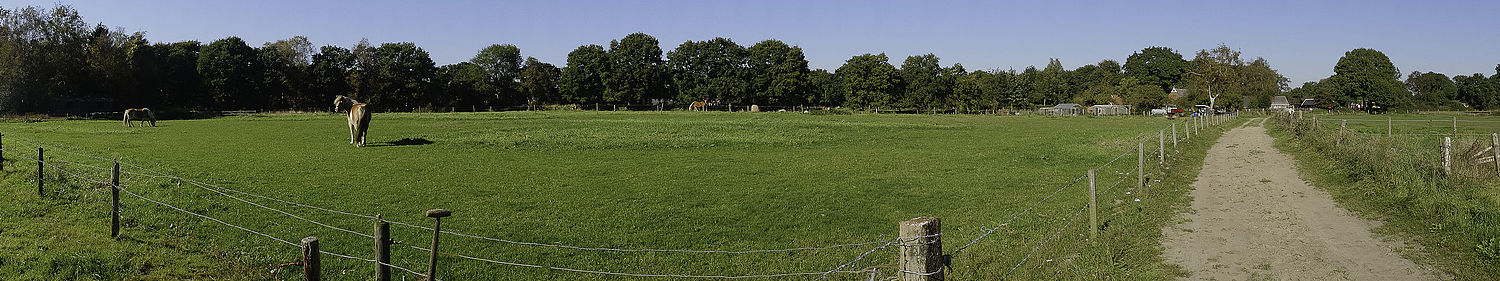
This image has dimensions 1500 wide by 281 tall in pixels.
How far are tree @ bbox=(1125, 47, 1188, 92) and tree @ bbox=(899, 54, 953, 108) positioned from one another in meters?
39.9

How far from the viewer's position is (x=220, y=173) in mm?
18844

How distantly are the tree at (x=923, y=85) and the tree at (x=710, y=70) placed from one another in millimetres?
22165

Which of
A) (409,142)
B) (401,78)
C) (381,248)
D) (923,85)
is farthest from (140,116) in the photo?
(923,85)

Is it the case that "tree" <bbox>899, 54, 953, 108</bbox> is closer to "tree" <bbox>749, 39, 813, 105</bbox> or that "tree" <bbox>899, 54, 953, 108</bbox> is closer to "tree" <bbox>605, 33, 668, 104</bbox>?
"tree" <bbox>749, 39, 813, 105</bbox>

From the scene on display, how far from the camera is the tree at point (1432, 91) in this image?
107125 millimetres

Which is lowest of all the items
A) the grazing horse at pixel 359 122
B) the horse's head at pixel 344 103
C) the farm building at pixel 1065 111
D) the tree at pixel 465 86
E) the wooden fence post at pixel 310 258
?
the wooden fence post at pixel 310 258

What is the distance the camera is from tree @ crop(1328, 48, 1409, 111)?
Answer: 10175 centimetres

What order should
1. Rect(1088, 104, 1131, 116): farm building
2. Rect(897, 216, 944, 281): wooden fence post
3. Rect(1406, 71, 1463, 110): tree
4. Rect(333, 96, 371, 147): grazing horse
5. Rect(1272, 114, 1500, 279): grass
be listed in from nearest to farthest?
Rect(897, 216, 944, 281): wooden fence post
Rect(1272, 114, 1500, 279): grass
Rect(333, 96, 371, 147): grazing horse
Rect(1088, 104, 1131, 116): farm building
Rect(1406, 71, 1463, 110): tree

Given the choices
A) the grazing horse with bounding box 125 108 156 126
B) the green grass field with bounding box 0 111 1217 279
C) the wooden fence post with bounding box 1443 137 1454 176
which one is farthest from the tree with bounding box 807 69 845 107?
the wooden fence post with bounding box 1443 137 1454 176

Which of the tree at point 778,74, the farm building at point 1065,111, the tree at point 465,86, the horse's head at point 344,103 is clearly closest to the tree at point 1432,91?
the farm building at point 1065,111

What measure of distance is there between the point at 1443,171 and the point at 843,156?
14944mm

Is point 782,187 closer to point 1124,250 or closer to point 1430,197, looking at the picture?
point 1124,250

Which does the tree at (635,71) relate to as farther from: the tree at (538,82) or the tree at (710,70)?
the tree at (538,82)

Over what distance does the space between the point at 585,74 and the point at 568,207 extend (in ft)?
292
